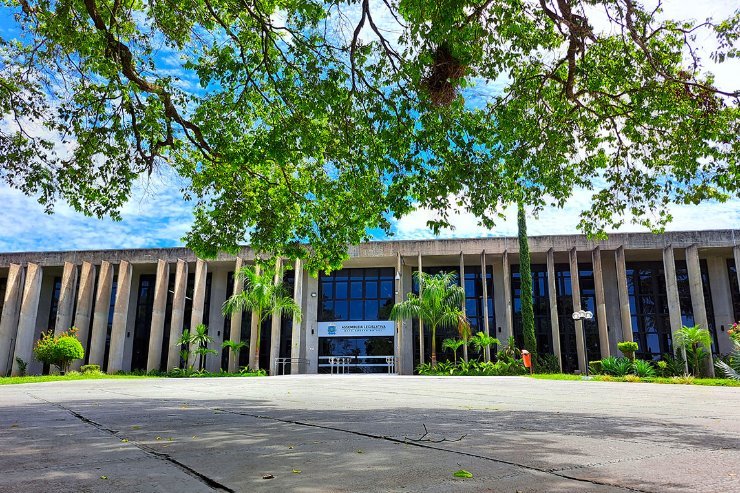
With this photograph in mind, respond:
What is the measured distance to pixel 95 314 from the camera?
3005 cm

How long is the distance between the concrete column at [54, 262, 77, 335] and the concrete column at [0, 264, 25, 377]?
2707mm

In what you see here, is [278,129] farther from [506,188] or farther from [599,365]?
[599,365]

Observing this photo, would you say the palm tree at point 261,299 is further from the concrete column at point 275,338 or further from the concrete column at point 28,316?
the concrete column at point 28,316

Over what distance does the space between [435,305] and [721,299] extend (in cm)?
1663

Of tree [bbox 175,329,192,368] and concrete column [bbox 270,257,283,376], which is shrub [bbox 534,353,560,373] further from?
tree [bbox 175,329,192,368]

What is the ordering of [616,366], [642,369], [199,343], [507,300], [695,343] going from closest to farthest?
[642,369] → [616,366] → [695,343] → [507,300] → [199,343]

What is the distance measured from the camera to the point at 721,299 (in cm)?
2831

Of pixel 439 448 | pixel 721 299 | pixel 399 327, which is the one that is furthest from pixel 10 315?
pixel 721 299

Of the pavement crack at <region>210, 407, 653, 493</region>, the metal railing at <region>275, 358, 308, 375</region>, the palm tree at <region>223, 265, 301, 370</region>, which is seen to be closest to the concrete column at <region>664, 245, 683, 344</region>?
the palm tree at <region>223, 265, 301, 370</region>

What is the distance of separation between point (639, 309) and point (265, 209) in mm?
26624

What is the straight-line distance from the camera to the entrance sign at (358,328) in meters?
31.2

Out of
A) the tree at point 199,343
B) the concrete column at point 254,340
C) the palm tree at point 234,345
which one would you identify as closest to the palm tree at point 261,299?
the concrete column at point 254,340

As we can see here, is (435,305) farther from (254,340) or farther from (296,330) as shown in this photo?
(254,340)

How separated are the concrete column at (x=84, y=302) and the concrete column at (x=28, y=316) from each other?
112 inches
